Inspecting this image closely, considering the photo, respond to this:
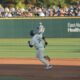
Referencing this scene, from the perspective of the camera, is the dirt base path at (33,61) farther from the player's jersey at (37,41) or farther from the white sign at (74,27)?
the white sign at (74,27)

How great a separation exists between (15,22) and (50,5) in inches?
226

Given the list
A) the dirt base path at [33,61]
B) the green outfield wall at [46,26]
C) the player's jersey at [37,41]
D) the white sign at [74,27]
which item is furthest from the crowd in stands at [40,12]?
the player's jersey at [37,41]

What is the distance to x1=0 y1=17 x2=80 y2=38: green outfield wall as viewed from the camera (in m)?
34.8

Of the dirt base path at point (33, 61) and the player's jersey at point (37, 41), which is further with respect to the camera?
the dirt base path at point (33, 61)
